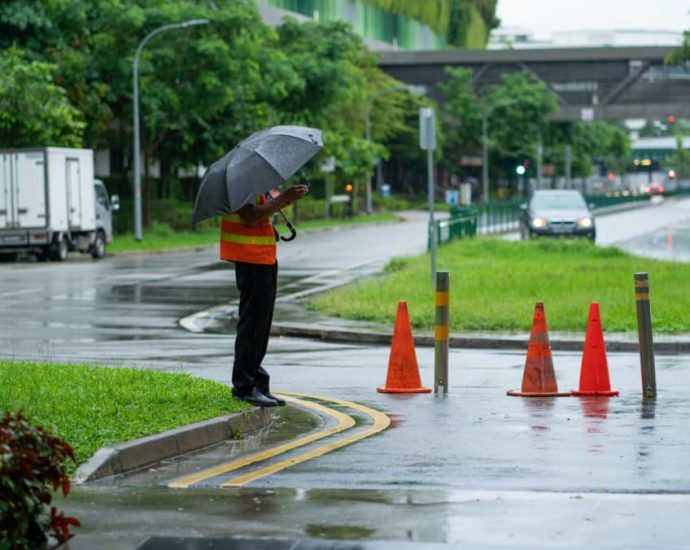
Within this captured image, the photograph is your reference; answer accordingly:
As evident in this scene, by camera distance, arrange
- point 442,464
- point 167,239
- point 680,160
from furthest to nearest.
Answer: point 680,160 < point 167,239 < point 442,464

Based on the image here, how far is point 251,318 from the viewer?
12.7 metres

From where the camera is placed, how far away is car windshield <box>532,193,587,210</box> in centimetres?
5356

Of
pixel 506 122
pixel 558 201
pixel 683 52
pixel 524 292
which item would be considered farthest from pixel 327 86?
pixel 524 292

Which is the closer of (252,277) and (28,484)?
(28,484)

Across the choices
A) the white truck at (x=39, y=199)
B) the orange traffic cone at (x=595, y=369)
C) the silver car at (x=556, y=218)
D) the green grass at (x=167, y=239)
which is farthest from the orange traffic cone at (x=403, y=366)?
the silver car at (x=556, y=218)

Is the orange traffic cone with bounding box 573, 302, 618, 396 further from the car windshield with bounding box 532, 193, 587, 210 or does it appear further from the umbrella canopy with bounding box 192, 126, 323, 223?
the car windshield with bounding box 532, 193, 587, 210

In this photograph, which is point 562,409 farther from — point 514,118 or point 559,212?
point 514,118

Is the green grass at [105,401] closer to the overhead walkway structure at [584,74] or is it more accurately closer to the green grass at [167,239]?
the green grass at [167,239]

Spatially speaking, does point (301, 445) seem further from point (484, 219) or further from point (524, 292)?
point (484, 219)

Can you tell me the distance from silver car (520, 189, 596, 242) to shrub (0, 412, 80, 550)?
45228mm

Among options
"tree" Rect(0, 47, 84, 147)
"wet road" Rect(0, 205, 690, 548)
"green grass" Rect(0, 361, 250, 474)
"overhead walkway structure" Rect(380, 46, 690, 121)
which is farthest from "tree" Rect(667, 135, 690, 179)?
"green grass" Rect(0, 361, 250, 474)

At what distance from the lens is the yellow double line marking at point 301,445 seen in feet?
31.7

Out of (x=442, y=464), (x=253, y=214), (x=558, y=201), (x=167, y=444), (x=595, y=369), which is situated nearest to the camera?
(x=442, y=464)

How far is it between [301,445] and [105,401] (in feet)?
6.08
